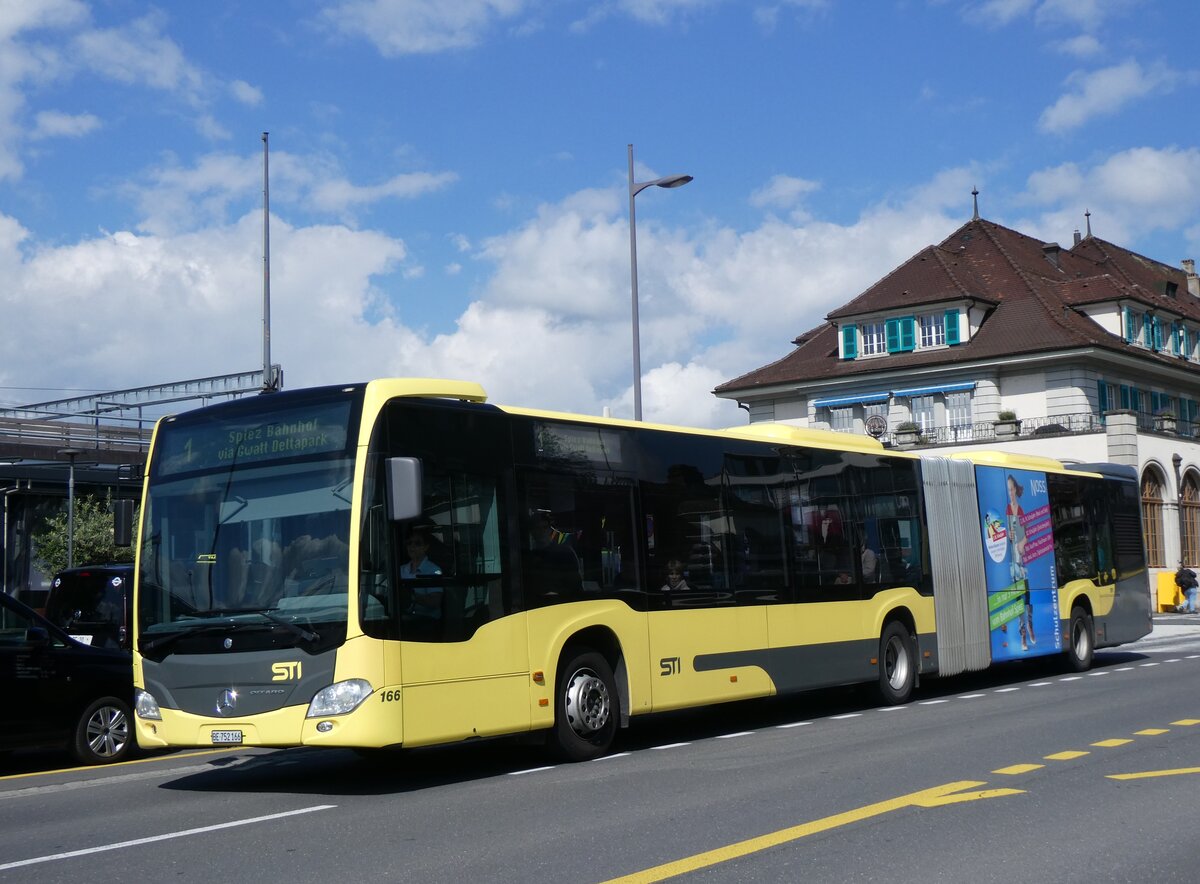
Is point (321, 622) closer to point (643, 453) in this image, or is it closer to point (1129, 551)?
point (643, 453)

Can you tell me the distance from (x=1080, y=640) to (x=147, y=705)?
1569 cm

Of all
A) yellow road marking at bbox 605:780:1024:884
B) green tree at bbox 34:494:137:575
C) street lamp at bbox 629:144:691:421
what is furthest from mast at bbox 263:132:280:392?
yellow road marking at bbox 605:780:1024:884

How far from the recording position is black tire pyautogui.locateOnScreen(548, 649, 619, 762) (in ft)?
41.9

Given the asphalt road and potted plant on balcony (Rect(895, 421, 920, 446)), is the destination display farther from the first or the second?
potted plant on balcony (Rect(895, 421, 920, 446))

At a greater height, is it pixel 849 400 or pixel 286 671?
pixel 849 400

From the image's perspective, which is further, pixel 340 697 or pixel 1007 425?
pixel 1007 425

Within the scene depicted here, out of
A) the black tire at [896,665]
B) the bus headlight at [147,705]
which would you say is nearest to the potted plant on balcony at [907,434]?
the black tire at [896,665]

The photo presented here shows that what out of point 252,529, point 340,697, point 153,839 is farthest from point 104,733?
point 153,839

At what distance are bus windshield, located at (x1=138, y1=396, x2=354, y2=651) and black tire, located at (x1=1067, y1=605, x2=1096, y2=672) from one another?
14811 mm

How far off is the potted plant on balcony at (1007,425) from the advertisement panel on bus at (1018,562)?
101ft

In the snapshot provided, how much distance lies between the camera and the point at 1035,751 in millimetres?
12312

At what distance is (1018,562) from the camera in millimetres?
21344

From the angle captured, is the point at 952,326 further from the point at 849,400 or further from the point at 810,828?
the point at 810,828

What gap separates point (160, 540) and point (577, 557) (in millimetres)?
3587
